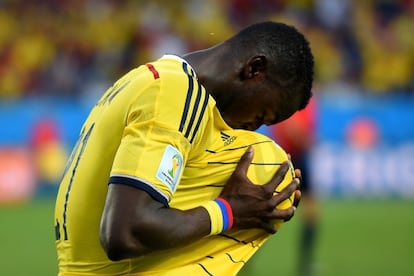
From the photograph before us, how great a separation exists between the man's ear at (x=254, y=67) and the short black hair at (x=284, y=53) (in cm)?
3

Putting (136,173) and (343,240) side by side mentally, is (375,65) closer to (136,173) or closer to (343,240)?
(343,240)

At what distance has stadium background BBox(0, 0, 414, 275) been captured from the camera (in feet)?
38.5

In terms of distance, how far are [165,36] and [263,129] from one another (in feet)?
29.0

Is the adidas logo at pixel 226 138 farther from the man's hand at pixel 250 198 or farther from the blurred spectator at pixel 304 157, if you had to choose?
the blurred spectator at pixel 304 157

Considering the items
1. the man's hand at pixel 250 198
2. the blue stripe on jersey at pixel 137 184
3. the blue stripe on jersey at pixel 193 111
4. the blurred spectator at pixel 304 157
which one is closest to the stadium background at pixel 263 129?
the blurred spectator at pixel 304 157

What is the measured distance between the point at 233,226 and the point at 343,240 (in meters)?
8.99

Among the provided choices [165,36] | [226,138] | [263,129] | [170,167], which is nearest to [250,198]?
[226,138]

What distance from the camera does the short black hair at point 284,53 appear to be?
3453 mm

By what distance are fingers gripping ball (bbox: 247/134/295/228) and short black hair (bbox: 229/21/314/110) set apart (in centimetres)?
24

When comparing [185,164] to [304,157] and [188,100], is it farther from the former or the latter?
[304,157]

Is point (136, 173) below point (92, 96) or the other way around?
the other way around

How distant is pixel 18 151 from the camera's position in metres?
14.4

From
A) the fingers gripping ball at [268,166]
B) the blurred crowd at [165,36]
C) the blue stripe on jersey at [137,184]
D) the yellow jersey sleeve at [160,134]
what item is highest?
the yellow jersey sleeve at [160,134]

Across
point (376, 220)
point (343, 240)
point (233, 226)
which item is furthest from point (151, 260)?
point (376, 220)
